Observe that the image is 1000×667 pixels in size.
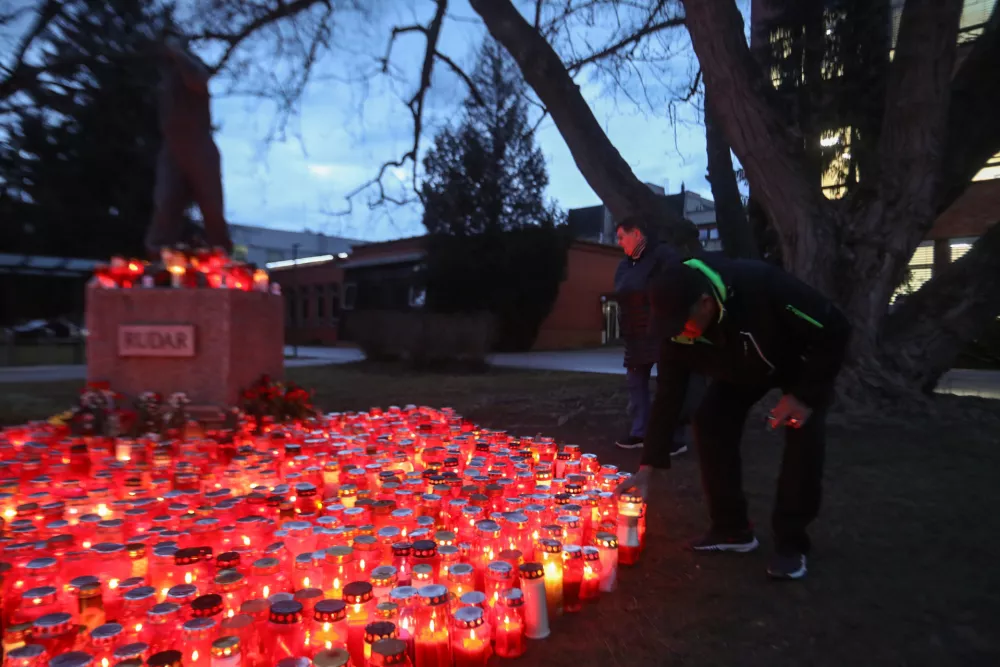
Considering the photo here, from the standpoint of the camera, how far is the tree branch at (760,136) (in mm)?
5637

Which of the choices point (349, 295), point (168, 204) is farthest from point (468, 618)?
point (349, 295)

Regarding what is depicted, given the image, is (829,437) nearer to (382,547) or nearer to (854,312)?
(854,312)

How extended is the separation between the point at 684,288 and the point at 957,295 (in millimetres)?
6058

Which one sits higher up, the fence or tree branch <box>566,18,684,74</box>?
tree branch <box>566,18,684,74</box>

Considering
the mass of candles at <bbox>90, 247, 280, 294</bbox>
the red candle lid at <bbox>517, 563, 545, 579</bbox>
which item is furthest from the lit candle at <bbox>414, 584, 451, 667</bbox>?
the mass of candles at <bbox>90, 247, 280, 294</bbox>

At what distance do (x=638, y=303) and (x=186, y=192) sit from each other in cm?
437

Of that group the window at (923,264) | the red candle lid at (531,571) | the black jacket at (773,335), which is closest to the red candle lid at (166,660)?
the red candle lid at (531,571)

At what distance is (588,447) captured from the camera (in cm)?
507

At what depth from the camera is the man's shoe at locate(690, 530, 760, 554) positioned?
279cm

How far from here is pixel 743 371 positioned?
8.05ft

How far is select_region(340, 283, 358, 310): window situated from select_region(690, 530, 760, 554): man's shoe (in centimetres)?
2475

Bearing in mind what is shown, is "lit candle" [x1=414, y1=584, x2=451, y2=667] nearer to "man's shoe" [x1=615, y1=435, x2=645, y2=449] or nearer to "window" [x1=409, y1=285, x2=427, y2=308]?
"man's shoe" [x1=615, y1=435, x2=645, y2=449]

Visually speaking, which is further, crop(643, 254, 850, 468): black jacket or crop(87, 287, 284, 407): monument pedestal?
crop(87, 287, 284, 407): monument pedestal

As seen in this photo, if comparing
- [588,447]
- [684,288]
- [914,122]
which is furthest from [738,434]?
[914,122]
